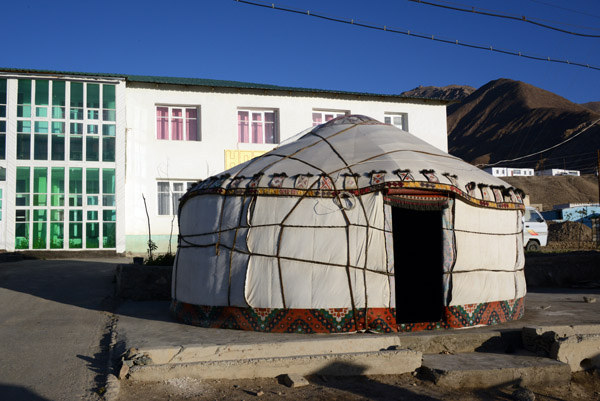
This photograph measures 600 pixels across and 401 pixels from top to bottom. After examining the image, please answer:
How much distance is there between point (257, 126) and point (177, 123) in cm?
236

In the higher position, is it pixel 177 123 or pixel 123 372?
pixel 177 123

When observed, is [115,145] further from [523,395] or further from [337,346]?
[523,395]

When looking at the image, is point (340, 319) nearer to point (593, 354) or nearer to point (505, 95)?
point (593, 354)

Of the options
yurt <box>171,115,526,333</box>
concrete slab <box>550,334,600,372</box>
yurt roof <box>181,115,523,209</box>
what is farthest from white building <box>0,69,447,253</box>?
concrete slab <box>550,334,600,372</box>

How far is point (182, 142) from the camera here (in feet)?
49.4

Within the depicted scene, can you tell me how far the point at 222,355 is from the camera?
13.3 feet

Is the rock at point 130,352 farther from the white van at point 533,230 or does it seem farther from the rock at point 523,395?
the white van at point 533,230

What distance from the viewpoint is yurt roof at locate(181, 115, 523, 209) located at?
506cm

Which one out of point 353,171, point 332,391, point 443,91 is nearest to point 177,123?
point 353,171

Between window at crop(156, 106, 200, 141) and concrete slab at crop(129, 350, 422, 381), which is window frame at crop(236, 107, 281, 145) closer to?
window at crop(156, 106, 200, 141)

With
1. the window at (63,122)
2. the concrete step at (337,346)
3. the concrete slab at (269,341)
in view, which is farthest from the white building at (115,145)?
the concrete step at (337,346)

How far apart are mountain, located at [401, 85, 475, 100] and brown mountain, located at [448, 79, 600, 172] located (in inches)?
879

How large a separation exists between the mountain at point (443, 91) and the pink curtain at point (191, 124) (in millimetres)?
123399

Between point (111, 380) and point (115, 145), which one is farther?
point (115, 145)
